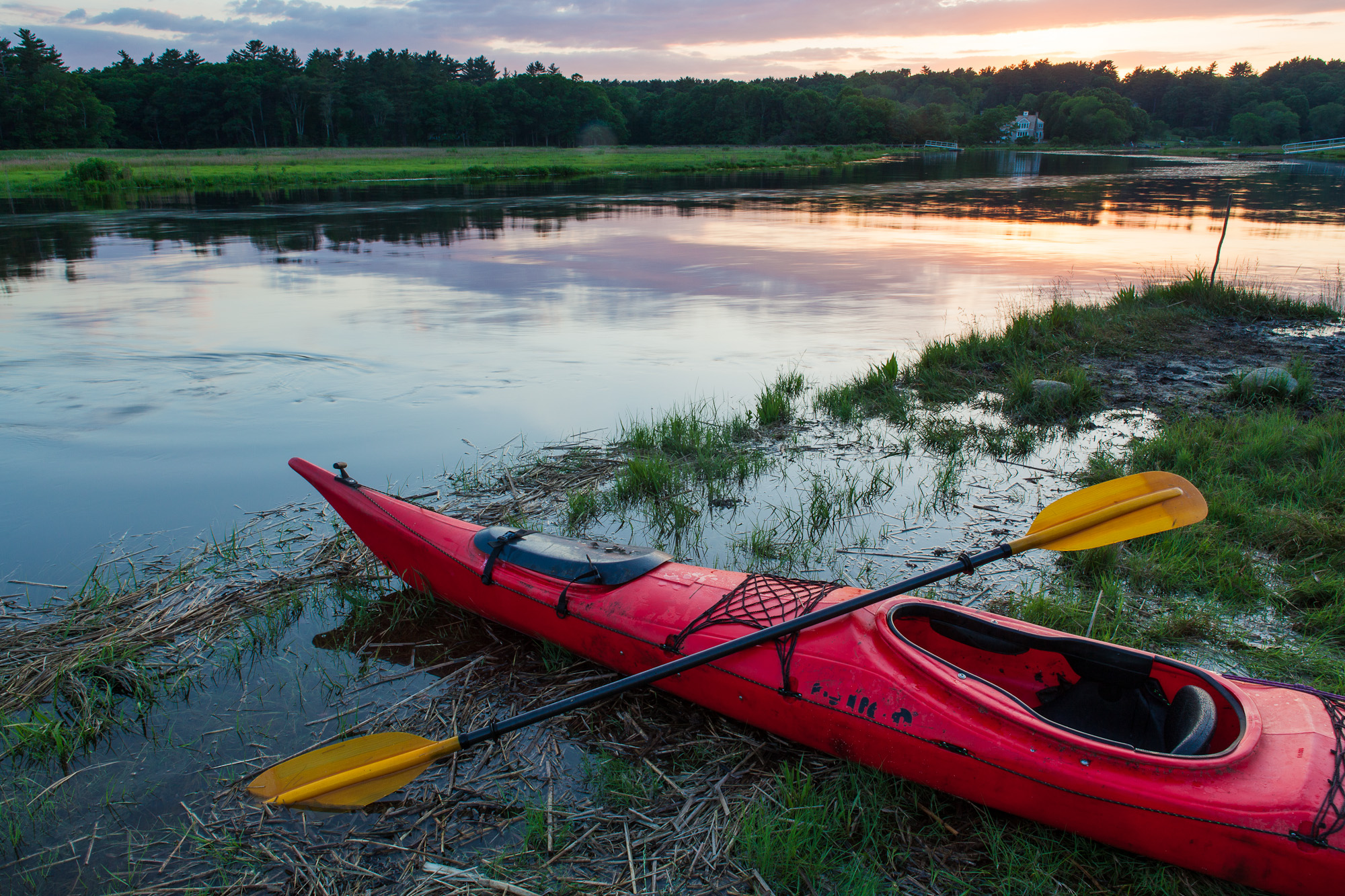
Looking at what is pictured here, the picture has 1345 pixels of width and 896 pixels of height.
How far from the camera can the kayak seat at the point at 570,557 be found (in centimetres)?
324

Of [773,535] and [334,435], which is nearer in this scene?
[773,535]

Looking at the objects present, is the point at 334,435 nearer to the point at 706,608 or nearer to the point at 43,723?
the point at 43,723

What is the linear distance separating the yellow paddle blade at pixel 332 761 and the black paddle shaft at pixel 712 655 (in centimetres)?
28

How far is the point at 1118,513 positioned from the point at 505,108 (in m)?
91.6

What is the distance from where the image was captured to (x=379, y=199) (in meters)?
27.4

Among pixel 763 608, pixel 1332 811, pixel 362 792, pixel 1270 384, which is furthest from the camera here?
pixel 1270 384

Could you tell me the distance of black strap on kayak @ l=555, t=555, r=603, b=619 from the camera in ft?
10.5

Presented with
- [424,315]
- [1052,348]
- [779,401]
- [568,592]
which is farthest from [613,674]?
[424,315]

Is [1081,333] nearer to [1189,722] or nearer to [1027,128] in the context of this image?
[1189,722]

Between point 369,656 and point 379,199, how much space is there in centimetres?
2744

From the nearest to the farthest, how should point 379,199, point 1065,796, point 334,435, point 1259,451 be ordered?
point 1065,796, point 1259,451, point 334,435, point 379,199

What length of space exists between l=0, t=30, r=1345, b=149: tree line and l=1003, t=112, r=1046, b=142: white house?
A: 2.03m

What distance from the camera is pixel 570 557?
335 cm

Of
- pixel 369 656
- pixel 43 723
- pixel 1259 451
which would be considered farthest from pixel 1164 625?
pixel 43 723
